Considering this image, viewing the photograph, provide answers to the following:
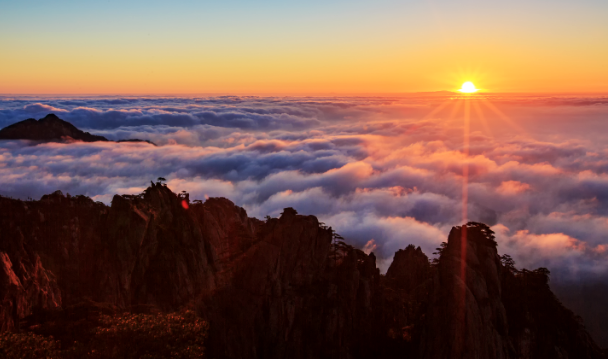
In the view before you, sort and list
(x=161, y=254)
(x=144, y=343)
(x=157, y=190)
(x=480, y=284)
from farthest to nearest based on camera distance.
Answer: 1. (x=157, y=190)
2. (x=161, y=254)
3. (x=480, y=284)
4. (x=144, y=343)

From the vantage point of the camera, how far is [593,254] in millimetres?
178375

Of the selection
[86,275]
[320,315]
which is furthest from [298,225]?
[86,275]

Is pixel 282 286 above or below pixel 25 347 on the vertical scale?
below

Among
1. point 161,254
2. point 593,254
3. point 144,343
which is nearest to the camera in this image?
point 144,343

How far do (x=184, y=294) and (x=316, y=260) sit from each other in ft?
51.6

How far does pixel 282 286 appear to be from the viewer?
56188 mm

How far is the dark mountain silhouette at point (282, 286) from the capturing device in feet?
166

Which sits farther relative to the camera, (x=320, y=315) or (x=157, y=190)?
(x=157, y=190)

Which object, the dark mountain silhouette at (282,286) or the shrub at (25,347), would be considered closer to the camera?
the shrub at (25,347)

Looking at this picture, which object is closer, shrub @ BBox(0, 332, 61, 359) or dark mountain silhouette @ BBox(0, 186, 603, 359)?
shrub @ BBox(0, 332, 61, 359)

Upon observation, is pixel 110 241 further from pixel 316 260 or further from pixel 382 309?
pixel 382 309

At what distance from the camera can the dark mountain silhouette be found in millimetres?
50562

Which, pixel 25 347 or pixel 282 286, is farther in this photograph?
pixel 282 286

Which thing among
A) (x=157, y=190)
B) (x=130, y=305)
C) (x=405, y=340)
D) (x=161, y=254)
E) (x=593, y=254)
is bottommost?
(x=593, y=254)
